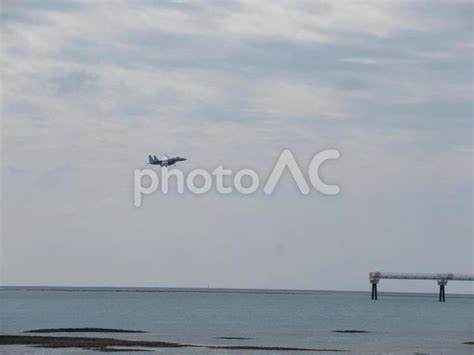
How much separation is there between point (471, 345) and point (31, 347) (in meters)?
39.4

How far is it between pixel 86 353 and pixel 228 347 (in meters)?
13.5

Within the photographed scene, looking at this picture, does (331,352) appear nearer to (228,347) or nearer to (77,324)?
(228,347)

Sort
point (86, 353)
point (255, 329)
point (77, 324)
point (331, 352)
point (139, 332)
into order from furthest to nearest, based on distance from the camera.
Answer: point (77, 324), point (255, 329), point (139, 332), point (331, 352), point (86, 353)

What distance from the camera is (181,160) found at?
513 feet

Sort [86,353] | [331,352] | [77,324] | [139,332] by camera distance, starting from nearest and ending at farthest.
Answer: [86,353] < [331,352] < [139,332] < [77,324]

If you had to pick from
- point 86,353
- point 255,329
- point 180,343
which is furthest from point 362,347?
point 255,329

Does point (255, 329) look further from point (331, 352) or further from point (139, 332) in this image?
point (331, 352)

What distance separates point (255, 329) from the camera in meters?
134

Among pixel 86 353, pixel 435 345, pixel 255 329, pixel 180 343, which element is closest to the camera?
pixel 86 353

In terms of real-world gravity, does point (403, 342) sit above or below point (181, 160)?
below

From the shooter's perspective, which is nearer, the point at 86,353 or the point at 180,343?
the point at 86,353

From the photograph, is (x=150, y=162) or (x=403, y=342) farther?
(x=150, y=162)

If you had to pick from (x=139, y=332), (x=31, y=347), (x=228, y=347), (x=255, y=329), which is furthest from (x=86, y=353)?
(x=255, y=329)


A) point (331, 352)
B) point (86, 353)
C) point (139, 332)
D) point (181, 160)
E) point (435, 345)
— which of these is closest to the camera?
point (86, 353)
